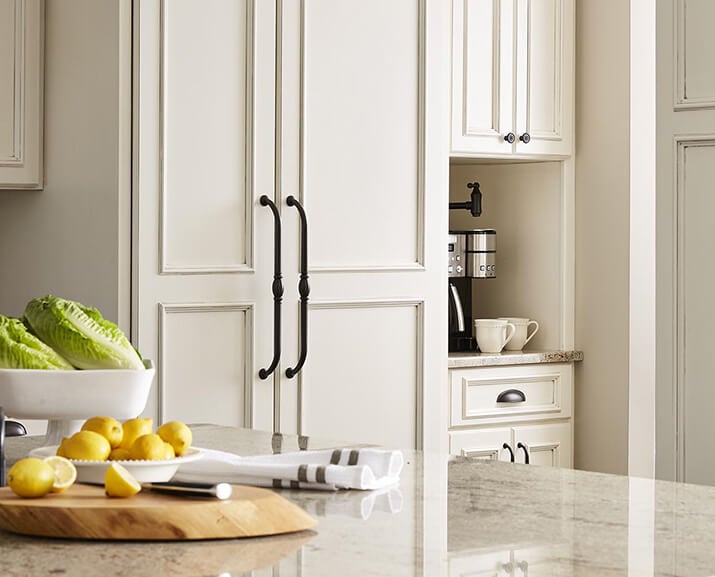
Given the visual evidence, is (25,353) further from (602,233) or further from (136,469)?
(602,233)

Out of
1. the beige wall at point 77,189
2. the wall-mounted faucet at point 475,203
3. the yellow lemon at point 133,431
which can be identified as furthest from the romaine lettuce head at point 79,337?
the wall-mounted faucet at point 475,203

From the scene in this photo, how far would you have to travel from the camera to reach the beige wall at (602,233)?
4.01 metres

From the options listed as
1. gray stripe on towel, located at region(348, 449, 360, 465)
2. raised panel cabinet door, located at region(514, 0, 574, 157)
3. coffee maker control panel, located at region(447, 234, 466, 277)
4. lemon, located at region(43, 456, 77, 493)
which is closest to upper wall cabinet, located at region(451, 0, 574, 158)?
raised panel cabinet door, located at region(514, 0, 574, 157)

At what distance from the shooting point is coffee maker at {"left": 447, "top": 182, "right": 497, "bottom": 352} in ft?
13.2

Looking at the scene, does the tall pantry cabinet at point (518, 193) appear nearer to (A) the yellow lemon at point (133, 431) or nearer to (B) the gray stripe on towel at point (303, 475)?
(B) the gray stripe on towel at point (303, 475)

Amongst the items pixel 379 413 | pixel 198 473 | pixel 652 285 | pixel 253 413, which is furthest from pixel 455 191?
pixel 198 473

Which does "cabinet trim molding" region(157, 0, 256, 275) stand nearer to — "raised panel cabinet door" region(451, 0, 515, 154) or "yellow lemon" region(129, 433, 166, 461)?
"raised panel cabinet door" region(451, 0, 515, 154)

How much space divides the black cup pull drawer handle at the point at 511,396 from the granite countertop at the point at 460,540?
2.21 meters

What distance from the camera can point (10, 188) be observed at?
327cm

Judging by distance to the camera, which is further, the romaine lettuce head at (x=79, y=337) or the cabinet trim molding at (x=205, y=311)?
the cabinet trim molding at (x=205, y=311)

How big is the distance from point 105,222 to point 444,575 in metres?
2.13

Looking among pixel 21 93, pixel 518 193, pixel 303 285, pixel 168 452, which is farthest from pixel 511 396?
pixel 168 452

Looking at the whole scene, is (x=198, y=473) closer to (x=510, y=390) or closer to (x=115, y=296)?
(x=115, y=296)

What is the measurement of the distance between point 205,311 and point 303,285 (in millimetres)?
261
